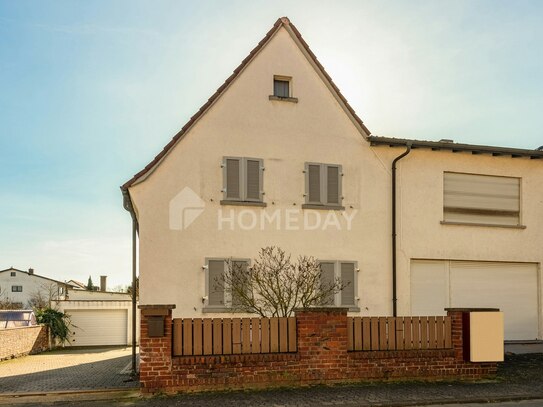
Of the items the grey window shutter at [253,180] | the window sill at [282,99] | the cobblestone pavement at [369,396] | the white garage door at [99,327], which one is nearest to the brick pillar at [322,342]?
the cobblestone pavement at [369,396]

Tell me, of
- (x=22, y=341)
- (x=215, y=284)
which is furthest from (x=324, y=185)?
(x=22, y=341)

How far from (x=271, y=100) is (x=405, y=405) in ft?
30.8

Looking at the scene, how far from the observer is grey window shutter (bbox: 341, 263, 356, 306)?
53.7 ft

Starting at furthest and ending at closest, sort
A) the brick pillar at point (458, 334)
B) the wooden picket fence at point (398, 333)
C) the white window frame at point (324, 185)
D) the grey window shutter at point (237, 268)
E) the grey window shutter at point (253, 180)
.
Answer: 1. the white window frame at point (324, 185)
2. the grey window shutter at point (253, 180)
3. the grey window shutter at point (237, 268)
4. the brick pillar at point (458, 334)
5. the wooden picket fence at point (398, 333)

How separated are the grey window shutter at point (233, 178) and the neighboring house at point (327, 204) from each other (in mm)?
40

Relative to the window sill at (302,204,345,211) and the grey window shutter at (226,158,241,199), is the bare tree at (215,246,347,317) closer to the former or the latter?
the window sill at (302,204,345,211)

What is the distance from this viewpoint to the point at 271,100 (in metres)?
16.4

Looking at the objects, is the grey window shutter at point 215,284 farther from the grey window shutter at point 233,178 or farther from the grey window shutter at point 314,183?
the grey window shutter at point 314,183

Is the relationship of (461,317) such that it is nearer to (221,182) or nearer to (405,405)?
(405,405)

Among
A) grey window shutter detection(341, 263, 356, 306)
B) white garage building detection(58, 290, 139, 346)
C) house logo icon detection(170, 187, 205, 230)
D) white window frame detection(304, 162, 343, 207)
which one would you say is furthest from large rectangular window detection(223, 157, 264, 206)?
white garage building detection(58, 290, 139, 346)

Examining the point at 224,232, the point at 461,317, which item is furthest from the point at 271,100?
the point at 461,317

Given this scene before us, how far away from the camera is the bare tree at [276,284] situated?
14078 millimetres

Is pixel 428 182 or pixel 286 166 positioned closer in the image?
pixel 286 166

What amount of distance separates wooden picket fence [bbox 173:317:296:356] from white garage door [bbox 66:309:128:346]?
776 inches
